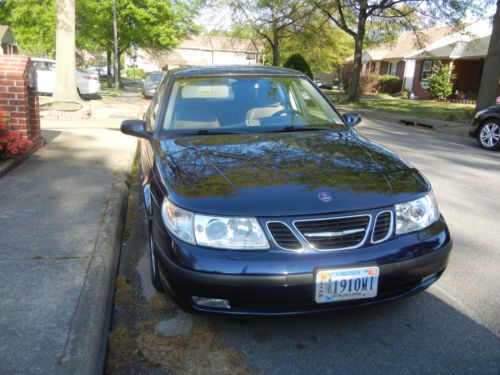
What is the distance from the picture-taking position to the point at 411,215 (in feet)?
8.73

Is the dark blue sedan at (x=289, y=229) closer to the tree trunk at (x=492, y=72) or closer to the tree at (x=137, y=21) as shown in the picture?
the tree trunk at (x=492, y=72)

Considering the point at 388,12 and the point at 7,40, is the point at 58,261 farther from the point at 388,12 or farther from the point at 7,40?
the point at 7,40

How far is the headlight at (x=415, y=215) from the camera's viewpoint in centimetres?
260

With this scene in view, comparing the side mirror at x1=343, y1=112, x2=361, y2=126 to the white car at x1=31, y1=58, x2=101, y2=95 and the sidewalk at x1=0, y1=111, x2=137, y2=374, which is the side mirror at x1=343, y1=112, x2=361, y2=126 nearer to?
the sidewalk at x1=0, y1=111, x2=137, y2=374

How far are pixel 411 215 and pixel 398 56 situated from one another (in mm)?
38025

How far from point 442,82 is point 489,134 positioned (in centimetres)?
1991

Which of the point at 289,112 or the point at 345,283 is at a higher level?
the point at 289,112

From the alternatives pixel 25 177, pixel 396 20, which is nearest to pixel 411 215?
pixel 25 177

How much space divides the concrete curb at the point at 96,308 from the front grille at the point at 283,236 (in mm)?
1115

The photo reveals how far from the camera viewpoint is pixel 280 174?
276cm

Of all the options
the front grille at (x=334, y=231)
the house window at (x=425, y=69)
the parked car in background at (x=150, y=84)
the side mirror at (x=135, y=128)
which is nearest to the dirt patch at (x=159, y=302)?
the front grille at (x=334, y=231)

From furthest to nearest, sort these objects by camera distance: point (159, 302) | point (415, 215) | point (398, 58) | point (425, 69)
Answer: point (398, 58)
point (425, 69)
point (159, 302)
point (415, 215)

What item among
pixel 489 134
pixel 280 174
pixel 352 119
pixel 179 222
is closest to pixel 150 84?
pixel 489 134

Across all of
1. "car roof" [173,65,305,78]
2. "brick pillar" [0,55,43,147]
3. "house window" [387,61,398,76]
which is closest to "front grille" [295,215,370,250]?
"car roof" [173,65,305,78]
